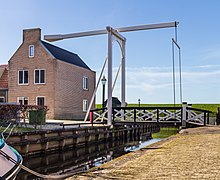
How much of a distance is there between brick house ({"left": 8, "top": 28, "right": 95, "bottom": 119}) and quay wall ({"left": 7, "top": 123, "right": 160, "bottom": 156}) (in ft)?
26.3

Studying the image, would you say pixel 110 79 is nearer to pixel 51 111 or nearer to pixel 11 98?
pixel 51 111

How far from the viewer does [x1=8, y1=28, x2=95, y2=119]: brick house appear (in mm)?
23734

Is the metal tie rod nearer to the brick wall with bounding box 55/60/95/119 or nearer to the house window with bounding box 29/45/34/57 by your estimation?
the brick wall with bounding box 55/60/95/119

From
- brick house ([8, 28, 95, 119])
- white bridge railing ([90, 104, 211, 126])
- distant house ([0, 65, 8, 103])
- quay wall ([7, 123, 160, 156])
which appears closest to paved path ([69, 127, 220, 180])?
quay wall ([7, 123, 160, 156])

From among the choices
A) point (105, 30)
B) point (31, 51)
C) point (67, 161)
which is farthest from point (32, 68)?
point (67, 161)

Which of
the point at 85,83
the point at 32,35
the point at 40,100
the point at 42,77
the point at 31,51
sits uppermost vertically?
the point at 32,35

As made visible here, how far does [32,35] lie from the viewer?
24.7 meters

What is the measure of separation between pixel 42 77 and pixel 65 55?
11.9 feet

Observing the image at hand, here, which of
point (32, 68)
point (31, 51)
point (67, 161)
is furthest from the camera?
point (31, 51)

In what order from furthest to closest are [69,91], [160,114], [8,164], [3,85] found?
1. [3,85]
2. [69,91]
3. [160,114]
4. [8,164]

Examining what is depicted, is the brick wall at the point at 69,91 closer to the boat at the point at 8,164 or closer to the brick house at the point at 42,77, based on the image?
the brick house at the point at 42,77

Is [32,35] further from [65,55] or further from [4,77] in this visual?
[4,77]

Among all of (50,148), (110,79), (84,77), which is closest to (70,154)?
(50,148)

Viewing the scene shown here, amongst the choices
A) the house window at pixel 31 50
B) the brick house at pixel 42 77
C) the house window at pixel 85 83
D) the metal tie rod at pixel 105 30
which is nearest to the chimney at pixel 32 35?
the brick house at pixel 42 77
